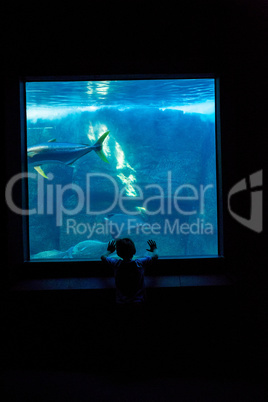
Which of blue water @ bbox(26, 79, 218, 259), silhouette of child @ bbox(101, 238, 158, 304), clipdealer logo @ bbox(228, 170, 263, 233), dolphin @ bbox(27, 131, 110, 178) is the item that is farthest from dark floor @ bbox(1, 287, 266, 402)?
dolphin @ bbox(27, 131, 110, 178)

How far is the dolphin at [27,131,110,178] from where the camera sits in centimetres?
375

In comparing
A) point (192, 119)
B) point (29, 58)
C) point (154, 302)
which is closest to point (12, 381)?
point (154, 302)

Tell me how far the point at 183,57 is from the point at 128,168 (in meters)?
5.13

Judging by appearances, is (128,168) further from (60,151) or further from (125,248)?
(125,248)

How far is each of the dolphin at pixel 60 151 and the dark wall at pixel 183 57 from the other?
2.48 ft

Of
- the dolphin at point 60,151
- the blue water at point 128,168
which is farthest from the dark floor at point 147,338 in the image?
the dolphin at point 60,151

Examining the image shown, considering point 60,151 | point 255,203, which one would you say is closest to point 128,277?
point 255,203

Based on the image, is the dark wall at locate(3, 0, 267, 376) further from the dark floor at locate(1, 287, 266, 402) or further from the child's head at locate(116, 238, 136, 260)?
the child's head at locate(116, 238, 136, 260)

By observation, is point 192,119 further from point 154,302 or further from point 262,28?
point 154,302

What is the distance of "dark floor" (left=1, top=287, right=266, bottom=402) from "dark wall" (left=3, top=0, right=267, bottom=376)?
0.01m

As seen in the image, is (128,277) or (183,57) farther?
(183,57)

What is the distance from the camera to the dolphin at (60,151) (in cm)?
375

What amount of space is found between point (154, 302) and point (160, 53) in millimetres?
2453

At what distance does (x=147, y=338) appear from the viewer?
2.98 m
